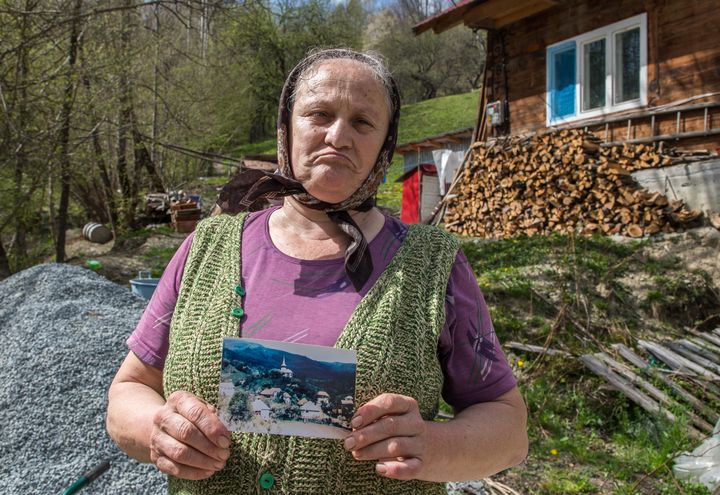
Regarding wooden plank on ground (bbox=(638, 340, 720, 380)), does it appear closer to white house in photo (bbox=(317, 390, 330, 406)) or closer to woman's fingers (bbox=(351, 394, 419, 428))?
woman's fingers (bbox=(351, 394, 419, 428))

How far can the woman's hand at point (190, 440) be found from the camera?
1104 mm

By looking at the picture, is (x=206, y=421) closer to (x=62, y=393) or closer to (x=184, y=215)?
(x=62, y=393)

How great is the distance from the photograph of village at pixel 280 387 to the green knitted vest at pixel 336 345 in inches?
4.2

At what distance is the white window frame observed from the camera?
7367 millimetres

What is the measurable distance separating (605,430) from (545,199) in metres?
4.71

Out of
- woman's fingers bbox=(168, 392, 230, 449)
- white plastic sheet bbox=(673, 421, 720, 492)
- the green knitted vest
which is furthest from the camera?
white plastic sheet bbox=(673, 421, 720, 492)

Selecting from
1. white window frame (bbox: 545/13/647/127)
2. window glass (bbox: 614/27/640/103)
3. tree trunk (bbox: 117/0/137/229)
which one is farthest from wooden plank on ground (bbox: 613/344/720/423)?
tree trunk (bbox: 117/0/137/229)

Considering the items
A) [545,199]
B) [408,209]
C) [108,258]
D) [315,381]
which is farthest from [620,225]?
[108,258]

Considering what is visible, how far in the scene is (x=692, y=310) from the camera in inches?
213

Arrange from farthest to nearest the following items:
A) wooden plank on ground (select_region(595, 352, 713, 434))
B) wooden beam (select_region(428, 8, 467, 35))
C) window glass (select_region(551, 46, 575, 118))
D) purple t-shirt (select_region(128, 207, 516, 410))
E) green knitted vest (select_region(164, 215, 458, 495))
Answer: wooden beam (select_region(428, 8, 467, 35)) → window glass (select_region(551, 46, 575, 118)) → wooden plank on ground (select_region(595, 352, 713, 434)) → purple t-shirt (select_region(128, 207, 516, 410)) → green knitted vest (select_region(164, 215, 458, 495))

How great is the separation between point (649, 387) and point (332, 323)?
350cm

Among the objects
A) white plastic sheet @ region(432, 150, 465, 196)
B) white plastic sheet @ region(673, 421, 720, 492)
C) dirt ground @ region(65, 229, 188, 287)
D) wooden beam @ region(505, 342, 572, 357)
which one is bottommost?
white plastic sheet @ region(673, 421, 720, 492)

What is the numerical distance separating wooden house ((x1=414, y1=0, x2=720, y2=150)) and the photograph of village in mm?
5676

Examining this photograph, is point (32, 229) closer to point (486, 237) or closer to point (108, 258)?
point (108, 258)
